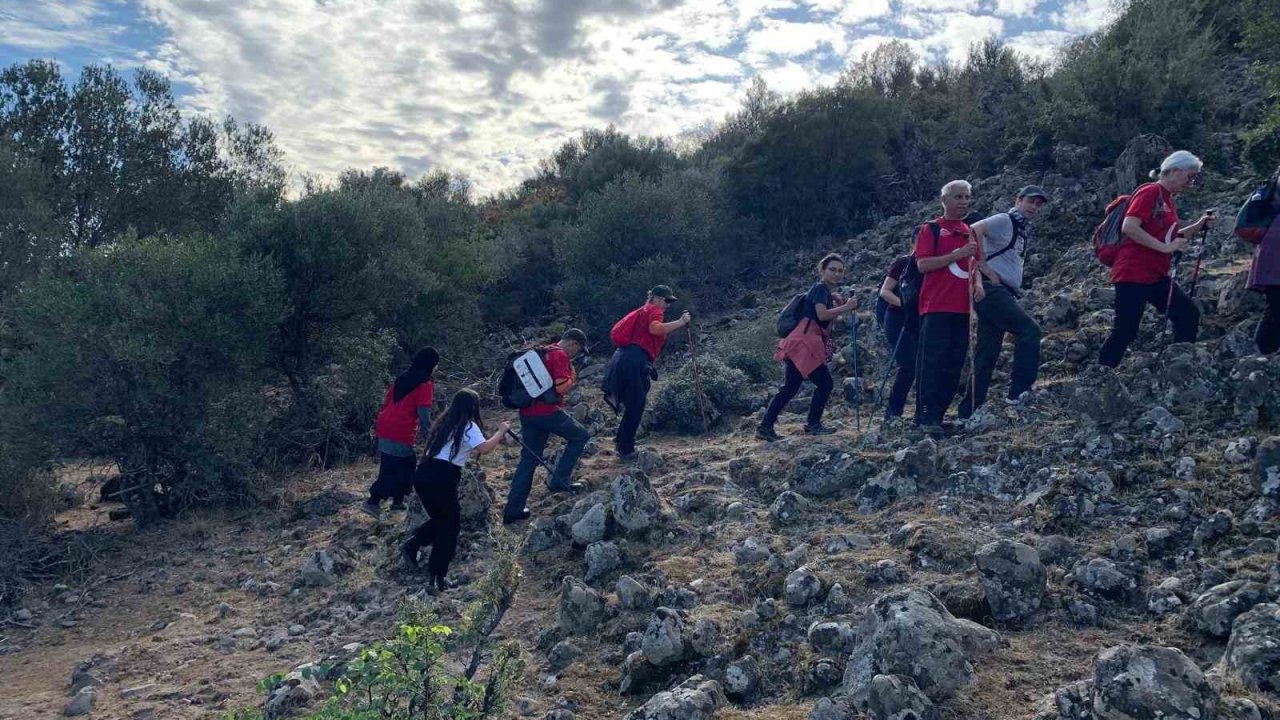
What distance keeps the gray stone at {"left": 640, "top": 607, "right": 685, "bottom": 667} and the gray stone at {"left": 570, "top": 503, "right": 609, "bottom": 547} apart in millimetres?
1855

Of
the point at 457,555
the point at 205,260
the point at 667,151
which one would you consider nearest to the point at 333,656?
the point at 457,555

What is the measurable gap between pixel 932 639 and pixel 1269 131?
8.64 metres

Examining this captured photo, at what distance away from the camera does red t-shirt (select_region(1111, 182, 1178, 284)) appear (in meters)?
6.27

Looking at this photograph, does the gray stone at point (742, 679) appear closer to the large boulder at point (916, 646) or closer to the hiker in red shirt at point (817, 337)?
the large boulder at point (916, 646)

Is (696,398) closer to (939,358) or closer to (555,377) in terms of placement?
(555,377)

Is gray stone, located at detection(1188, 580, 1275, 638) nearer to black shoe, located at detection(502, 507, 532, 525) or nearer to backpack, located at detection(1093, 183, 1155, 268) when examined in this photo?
backpack, located at detection(1093, 183, 1155, 268)

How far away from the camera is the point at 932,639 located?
3.67 meters

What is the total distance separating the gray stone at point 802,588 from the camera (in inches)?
184

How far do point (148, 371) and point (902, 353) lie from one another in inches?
274

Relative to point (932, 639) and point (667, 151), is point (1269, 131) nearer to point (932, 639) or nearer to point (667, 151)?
point (932, 639)

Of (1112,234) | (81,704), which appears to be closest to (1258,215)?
(1112,234)

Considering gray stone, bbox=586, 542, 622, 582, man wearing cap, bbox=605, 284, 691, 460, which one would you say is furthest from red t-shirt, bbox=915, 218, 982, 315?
gray stone, bbox=586, 542, 622, 582

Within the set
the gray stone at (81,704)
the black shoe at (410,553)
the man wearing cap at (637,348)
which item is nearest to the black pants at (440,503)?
the black shoe at (410,553)

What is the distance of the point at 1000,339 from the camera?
7.08m
